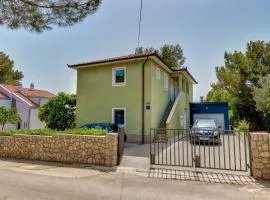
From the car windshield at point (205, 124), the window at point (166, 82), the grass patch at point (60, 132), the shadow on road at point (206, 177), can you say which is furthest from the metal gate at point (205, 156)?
the window at point (166, 82)

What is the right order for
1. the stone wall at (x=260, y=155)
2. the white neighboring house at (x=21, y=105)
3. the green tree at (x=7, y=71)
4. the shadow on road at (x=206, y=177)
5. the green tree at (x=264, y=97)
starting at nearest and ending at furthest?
the shadow on road at (x=206, y=177)
the stone wall at (x=260, y=155)
the green tree at (x=264, y=97)
the white neighboring house at (x=21, y=105)
the green tree at (x=7, y=71)

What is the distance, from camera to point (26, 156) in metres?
12.1

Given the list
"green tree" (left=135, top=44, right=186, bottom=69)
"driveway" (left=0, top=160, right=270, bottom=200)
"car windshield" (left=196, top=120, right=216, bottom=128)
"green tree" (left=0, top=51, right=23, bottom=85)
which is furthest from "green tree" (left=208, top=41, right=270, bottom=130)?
"green tree" (left=0, top=51, right=23, bottom=85)

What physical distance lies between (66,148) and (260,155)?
790cm

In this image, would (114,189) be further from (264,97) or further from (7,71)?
(7,71)

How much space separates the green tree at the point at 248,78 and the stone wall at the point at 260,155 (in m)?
22.6

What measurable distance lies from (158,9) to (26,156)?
31.6 ft

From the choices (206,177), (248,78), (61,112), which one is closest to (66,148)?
(206,177)

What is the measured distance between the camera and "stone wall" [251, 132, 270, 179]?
794 centimetres

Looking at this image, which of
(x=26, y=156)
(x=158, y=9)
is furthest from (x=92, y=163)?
(x=158, y=9)

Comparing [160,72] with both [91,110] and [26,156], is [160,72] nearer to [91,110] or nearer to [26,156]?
[91,110]

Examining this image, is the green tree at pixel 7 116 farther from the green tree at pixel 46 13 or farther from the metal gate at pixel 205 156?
the green tree at pixel 46 13

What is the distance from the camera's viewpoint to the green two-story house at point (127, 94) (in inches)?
675

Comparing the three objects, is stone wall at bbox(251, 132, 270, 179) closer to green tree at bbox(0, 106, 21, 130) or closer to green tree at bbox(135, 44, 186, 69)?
green tree at bbox(0, 106, 21, 130)
